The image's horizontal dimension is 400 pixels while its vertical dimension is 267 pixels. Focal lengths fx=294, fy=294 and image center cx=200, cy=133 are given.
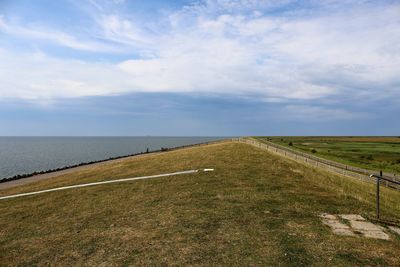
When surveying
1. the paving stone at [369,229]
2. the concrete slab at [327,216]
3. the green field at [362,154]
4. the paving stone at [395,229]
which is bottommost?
the green field at [362,154]

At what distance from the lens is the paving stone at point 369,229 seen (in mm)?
9030

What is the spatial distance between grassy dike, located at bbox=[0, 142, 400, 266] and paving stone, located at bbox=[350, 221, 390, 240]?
0.47 metres

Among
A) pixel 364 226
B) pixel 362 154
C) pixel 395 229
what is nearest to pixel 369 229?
pixel 364 226

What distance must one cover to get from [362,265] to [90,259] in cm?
686

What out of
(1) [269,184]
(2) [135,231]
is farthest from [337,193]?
(2) [135,231]

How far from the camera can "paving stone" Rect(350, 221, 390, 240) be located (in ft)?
29.6

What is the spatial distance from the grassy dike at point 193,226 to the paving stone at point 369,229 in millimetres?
469

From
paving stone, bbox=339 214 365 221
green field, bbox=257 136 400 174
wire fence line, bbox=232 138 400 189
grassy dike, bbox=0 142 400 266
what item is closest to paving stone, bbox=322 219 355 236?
grassy dike, bbox=0 142 400 266

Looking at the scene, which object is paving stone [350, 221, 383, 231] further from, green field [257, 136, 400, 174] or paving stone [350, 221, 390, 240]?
green field [257, 136, 400, 174]

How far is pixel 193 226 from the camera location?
32.4ft

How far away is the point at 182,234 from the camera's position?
9195 mm

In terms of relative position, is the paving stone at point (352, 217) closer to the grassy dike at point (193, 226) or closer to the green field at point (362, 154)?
the grassy dike at point (193, 226)

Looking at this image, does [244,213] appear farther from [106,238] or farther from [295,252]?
[106,238]

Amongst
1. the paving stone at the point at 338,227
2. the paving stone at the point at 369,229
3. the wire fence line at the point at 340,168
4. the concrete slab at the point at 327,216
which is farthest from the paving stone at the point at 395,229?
the wire fence line at the point at 340,168
